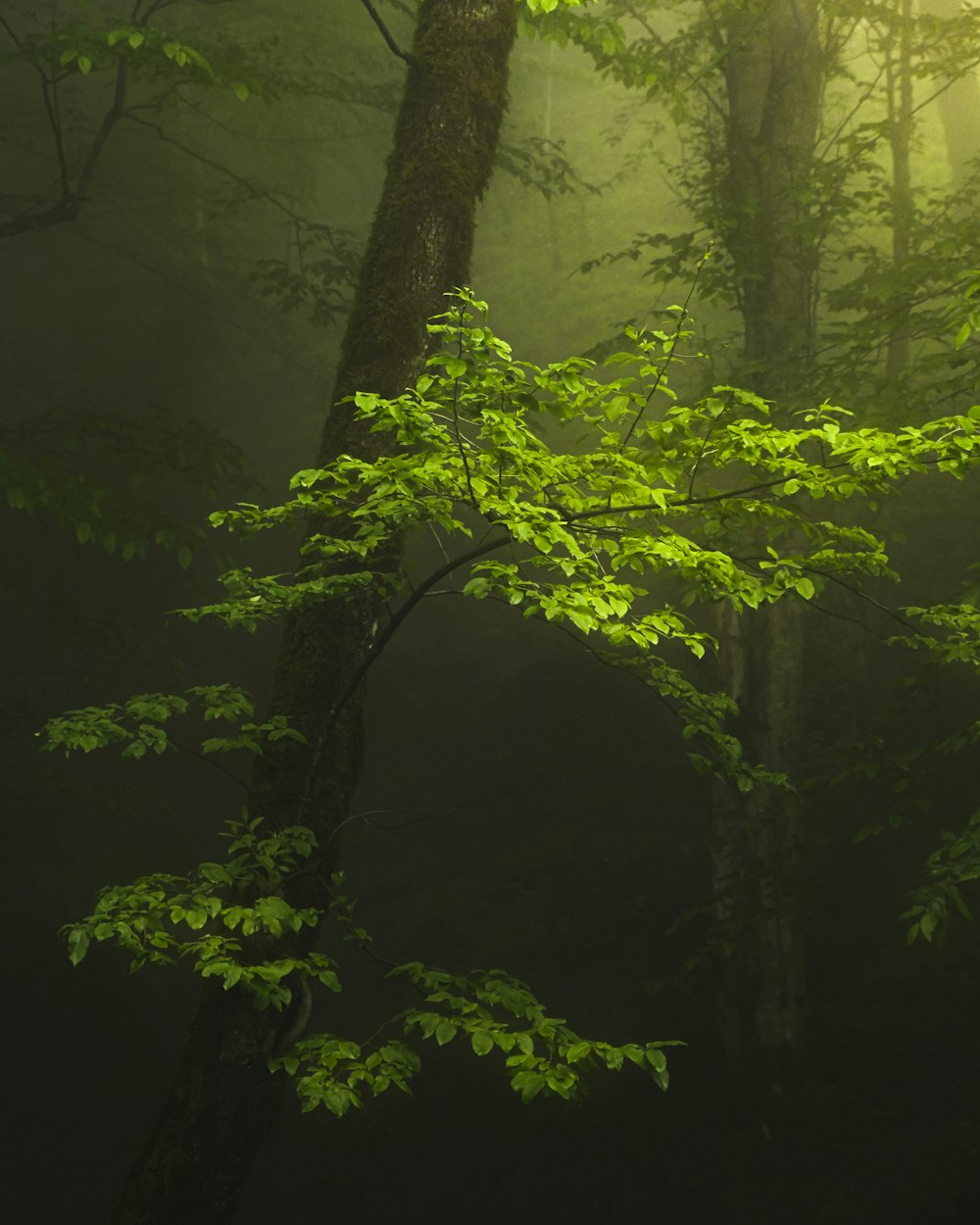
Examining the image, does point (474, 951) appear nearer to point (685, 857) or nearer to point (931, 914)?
point (685, 857)

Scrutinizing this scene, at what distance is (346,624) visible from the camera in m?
4.73

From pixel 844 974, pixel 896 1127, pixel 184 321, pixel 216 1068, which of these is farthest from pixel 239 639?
pixel 216 1068

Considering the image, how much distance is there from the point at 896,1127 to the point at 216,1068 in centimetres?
601

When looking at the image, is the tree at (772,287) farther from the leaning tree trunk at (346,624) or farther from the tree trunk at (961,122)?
the tree trunk at (961,122)

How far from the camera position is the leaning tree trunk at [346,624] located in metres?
3.93

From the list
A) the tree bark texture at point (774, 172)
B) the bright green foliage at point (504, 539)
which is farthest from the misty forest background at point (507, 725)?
the bright green foliage at point (504, 539)

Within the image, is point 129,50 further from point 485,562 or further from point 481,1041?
point 481,1041

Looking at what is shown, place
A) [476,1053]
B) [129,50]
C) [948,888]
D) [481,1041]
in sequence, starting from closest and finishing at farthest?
1. [476,1053]
2. [481,1041]
3. [948,888]
4. [129,50]

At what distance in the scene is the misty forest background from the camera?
7.89 meters

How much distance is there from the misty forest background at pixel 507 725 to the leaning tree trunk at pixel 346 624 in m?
0.32

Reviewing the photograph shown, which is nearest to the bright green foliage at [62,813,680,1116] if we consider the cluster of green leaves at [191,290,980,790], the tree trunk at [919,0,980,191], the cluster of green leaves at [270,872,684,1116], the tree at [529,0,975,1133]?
the cluster of green leaves at [270,872,684,1116]

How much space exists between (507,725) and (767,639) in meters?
4.81

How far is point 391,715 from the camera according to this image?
13773 millimetres

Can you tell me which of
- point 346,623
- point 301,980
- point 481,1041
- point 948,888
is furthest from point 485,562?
point 948,888
